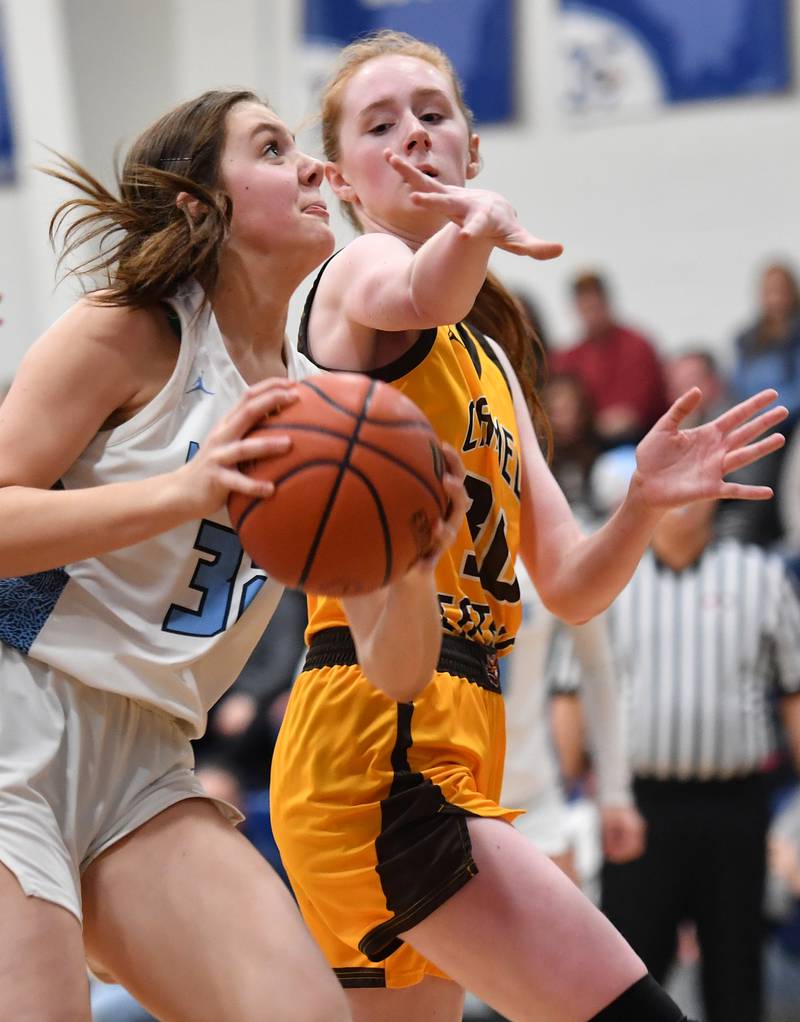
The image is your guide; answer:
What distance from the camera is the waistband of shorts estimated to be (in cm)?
319

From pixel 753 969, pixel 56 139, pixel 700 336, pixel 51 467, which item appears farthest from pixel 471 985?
pixel 56 139

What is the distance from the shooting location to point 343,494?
2486mm

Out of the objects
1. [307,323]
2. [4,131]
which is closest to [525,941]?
[307,323]

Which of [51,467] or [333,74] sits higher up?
[333,74]

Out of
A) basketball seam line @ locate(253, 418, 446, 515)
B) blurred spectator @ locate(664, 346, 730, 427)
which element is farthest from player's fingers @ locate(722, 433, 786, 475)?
blurred spectator @ locate(664, 346, 730, 427)

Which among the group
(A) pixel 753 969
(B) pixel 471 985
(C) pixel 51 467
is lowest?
(A) pixel 753 969

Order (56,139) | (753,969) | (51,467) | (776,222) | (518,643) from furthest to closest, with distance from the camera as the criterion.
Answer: (56,139) → (776,222) → (753,969) → (518,643) → (51,467)

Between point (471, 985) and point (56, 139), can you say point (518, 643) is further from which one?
point (56, 139)

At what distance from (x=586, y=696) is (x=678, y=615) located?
0.71 m

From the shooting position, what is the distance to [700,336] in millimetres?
10148

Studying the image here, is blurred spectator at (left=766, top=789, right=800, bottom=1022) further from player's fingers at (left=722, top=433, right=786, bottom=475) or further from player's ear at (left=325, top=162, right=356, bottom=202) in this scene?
player's ear at (left=325, top=162, right=356, bottom=202)

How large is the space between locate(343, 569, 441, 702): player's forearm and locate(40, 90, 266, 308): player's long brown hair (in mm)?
685

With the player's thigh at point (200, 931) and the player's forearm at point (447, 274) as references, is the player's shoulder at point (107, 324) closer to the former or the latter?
the player's forearm at point (447, 274)

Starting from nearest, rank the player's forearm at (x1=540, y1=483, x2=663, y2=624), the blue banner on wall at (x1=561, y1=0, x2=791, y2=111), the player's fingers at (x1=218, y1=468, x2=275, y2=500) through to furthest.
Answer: the player's fingers at (x1=218, y1=468, x2=275, y2=500), the player's forearm at (x1=540, y1=483, x2=663, y2=624), the blue banner on wall at (x1=561, y1=0, x2=791, y2=111)
